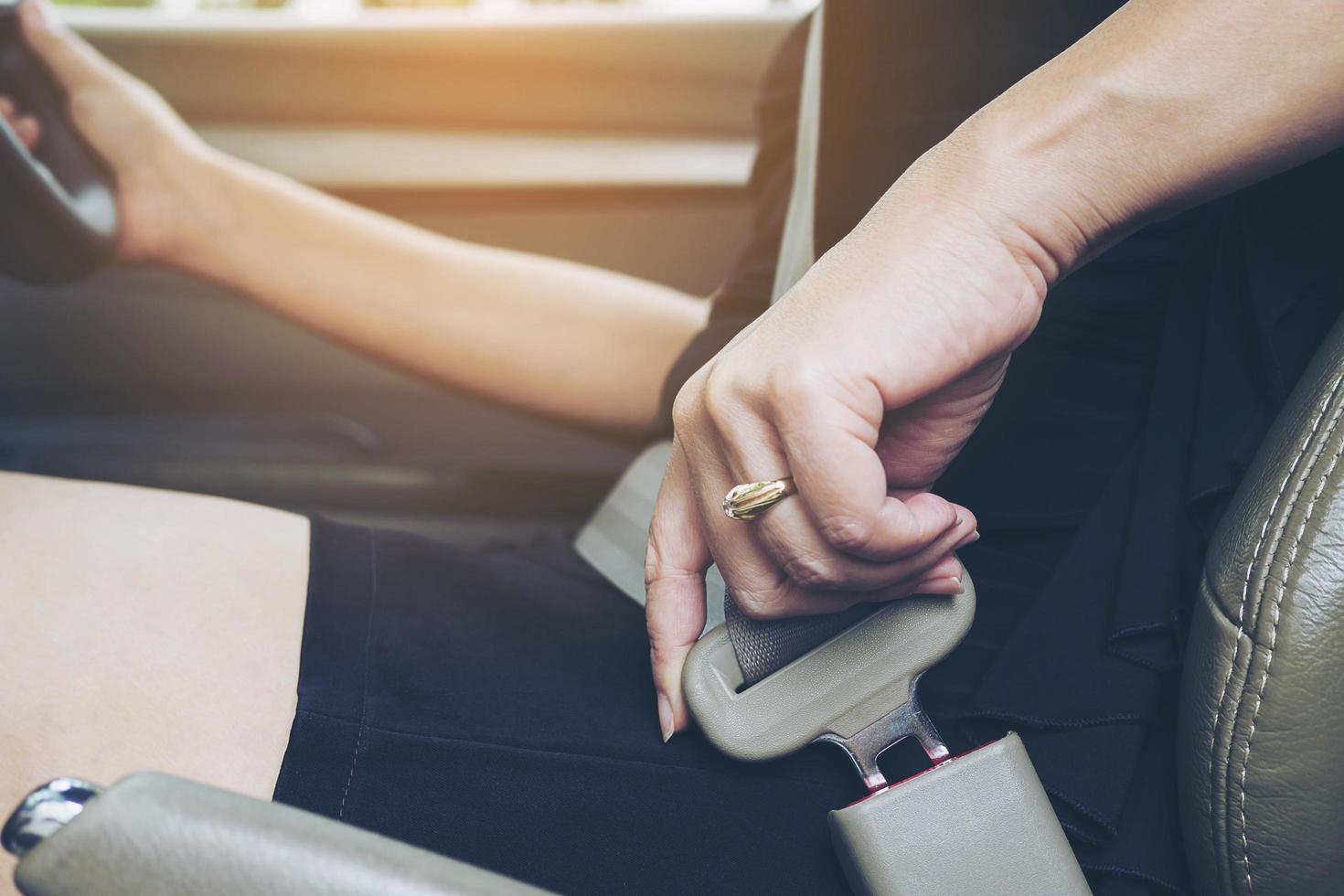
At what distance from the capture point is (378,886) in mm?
289

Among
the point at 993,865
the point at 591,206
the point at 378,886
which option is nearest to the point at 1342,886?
the point at 993,865

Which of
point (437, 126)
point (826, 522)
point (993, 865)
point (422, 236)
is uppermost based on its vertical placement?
point (437, 126)

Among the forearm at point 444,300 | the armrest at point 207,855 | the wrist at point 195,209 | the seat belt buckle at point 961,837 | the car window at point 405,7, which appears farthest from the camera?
the car window at point 405,7

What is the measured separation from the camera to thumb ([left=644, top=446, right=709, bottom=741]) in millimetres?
458

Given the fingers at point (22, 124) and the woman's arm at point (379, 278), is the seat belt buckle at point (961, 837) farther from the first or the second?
the fingers at point (22, 124)

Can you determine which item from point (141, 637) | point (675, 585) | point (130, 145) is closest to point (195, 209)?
point (130, 145)

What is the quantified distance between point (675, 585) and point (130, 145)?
1027 mm

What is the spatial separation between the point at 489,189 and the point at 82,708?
3.73ft

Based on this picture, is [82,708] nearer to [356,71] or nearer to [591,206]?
[591,206]

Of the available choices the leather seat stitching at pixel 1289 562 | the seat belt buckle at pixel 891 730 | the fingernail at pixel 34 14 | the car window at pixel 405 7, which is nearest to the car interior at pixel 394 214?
the car window at pixel 405 7

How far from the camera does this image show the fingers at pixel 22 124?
1.07 meters

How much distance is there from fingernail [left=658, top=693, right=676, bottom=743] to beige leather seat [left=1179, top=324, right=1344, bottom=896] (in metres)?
0.23

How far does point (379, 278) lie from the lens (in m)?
1.03

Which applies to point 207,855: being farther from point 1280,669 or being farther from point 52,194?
point 52,194
